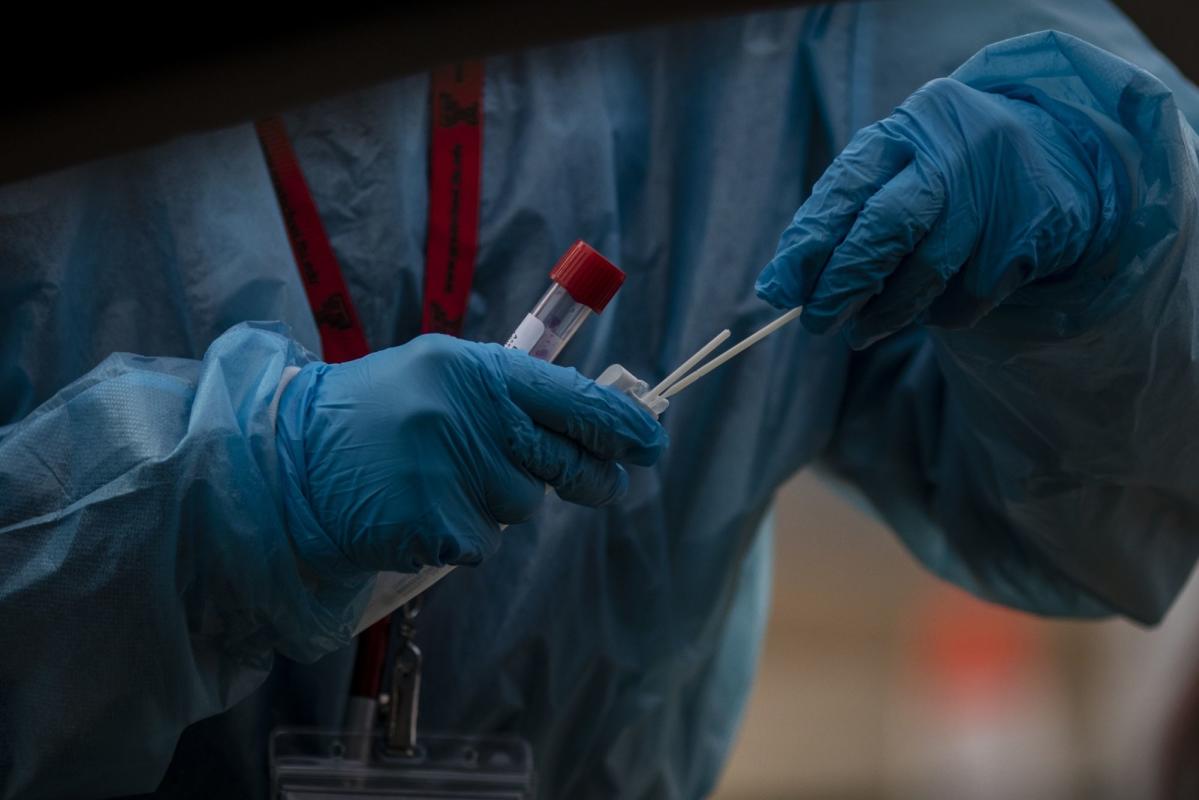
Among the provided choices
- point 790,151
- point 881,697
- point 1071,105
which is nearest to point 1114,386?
point 1071,105

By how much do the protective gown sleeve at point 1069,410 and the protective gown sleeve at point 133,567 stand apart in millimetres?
498

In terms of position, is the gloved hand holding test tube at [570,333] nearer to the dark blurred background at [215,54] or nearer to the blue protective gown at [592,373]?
the blue protective gown at [592,373]

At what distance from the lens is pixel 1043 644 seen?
4.02m

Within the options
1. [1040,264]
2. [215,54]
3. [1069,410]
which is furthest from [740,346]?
[215,54]

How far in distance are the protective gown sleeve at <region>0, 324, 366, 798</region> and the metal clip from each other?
4.6 inches

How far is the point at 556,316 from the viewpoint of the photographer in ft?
2.81

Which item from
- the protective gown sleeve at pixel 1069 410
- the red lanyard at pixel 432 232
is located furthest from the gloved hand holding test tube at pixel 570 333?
the protective gown sleeve at pixel 1069 410

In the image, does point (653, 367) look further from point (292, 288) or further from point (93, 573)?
point (93, 573)

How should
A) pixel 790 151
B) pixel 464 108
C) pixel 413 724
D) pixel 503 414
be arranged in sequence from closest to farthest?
pixel 503 414 → pixel 413 724 → pixel 464 108 → pixel 790 151

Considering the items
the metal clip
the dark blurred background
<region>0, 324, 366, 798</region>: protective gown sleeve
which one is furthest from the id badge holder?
the dark blurred background

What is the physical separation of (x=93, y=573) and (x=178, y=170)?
0.32 m

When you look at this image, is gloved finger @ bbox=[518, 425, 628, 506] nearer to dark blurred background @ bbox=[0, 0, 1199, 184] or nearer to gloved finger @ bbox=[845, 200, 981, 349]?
gloved finger @ bbox=[845, 200, 981, 349]

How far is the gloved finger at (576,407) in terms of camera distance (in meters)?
0.79

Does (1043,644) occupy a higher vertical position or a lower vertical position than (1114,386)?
lower
